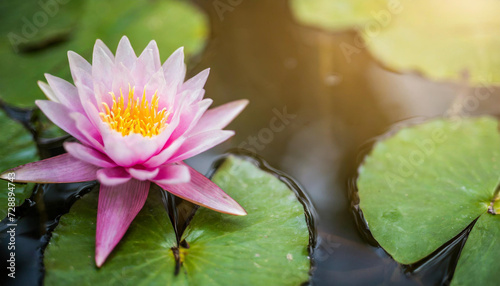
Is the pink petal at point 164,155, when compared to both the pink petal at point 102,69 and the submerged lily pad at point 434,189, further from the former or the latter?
the submerged lily pad at point 434,189

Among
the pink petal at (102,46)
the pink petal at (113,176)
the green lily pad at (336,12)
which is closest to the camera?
the pink petal at (113,176)

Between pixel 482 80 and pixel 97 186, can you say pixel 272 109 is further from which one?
pixel 482 80

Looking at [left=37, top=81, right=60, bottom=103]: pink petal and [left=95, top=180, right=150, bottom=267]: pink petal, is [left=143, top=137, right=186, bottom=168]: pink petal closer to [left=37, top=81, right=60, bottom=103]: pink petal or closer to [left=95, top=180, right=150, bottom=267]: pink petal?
[left=95, top=180, right=150, bottom=267]: pink petal

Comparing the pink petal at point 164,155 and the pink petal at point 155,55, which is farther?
the pink petal at point 155,55

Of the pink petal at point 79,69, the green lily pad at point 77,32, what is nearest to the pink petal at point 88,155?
the pink petal at point 79,69

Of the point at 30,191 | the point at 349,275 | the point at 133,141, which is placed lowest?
the point at 349,275

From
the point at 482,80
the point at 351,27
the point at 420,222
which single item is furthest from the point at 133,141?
the point at 482,80

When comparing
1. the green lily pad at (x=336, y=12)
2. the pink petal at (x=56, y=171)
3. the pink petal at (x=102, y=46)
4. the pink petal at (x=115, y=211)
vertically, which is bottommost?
the pink petal at (x=115, y=211)

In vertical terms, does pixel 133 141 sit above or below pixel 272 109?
above
